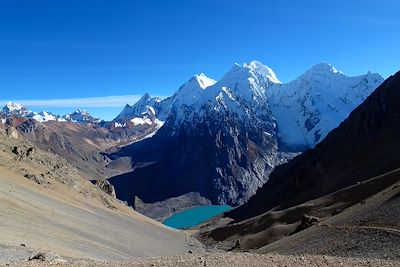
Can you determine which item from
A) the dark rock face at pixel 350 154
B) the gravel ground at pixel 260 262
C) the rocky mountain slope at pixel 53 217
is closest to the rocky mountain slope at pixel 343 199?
the dark rock face at pixel 350 154

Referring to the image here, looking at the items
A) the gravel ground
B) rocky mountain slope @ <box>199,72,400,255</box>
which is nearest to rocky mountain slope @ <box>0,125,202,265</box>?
the gravel ground

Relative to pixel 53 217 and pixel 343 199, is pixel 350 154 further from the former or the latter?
pixel 53 217

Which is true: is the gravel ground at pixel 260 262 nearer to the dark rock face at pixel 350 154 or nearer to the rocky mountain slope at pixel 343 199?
the rocky mountain slope at pixel 343 199

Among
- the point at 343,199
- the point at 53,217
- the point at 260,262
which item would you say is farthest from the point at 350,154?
the point at 260,262

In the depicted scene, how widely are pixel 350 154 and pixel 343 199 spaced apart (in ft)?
272

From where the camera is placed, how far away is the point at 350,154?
164 meters

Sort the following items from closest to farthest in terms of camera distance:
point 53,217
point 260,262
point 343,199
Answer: point 260,262 → point 53,217 → point 343,199

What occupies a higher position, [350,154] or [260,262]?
[350,154]

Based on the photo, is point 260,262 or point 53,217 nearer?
point 260,262

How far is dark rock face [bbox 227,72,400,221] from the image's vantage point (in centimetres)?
13962

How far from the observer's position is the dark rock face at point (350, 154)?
139625 millimetres

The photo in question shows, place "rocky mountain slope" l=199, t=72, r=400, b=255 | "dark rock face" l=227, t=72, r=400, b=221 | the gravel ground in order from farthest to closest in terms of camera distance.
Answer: "dark rock face" l=227, t=72, r=400, b=221 < "rocky mountain slope" l=199, t=72, r=400, b=255 < the gravel ground

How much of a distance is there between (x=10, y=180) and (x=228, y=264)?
6324cm

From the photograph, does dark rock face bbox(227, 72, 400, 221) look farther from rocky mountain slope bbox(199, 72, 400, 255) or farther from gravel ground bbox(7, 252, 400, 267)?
gravel ground bbox(7, 252, 400, 267)
